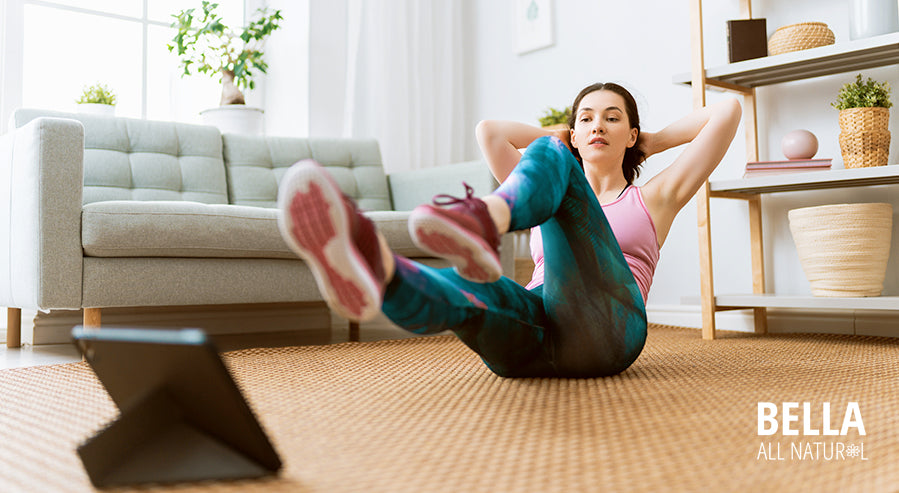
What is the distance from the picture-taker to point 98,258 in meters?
2.01

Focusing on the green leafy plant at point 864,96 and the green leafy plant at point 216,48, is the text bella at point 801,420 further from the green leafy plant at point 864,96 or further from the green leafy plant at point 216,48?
the green leafy plant at point 216,48

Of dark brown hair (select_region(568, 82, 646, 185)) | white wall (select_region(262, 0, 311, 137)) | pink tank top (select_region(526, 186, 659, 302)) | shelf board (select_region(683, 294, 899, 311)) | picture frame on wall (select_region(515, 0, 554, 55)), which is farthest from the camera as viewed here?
white wall (select_region(262, 0, 311, 137))

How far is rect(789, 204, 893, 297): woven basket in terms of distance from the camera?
2.12 metres

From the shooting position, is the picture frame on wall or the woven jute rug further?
the picture frame on wall

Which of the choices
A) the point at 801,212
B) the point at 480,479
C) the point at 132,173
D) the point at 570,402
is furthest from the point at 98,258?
the point at 801,212

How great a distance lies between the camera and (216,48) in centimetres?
320

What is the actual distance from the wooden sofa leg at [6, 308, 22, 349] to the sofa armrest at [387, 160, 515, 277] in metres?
1.53

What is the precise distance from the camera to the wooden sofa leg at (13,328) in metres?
2.53

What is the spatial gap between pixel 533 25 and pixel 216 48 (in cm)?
148

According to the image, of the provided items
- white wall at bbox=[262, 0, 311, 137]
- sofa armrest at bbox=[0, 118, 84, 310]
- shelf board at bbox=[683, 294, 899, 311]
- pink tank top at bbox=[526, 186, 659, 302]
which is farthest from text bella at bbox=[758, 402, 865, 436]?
white wall at bbox=[262, 0, 311, 137]

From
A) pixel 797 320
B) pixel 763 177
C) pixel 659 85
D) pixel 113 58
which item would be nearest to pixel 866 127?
pixel 763 177

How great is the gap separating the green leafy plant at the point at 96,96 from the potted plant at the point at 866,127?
9.11 feet

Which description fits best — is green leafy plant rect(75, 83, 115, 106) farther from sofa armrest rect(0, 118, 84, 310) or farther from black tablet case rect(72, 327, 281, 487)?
black tablet case rect(72, 327, 281, 487)

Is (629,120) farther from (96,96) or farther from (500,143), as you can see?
(96,96)
